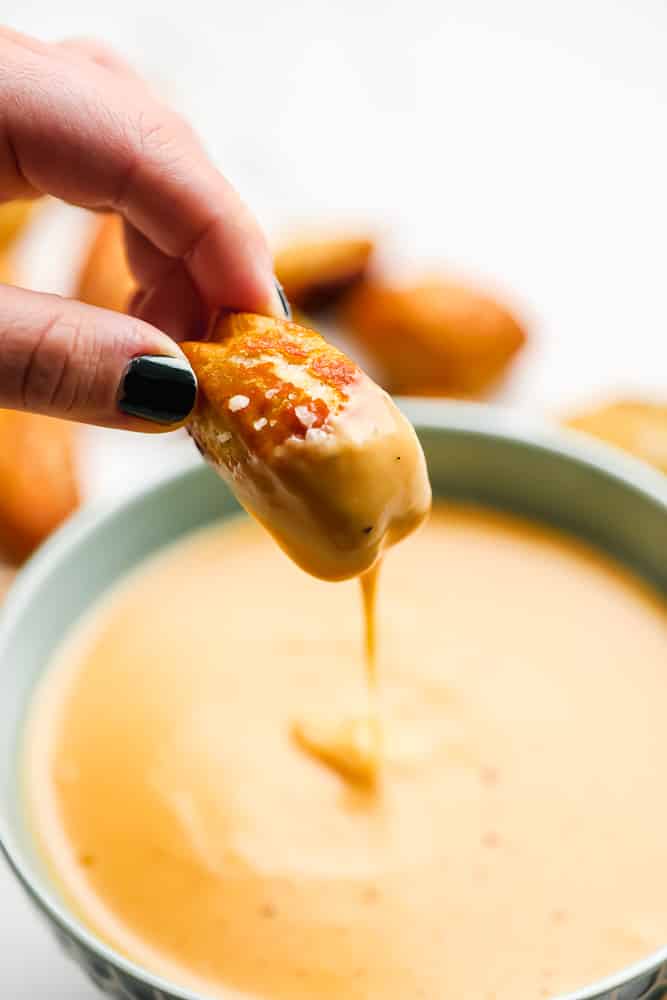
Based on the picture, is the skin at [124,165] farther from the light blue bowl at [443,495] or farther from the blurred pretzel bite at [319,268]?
the blurred pretzel bite at [319,268]

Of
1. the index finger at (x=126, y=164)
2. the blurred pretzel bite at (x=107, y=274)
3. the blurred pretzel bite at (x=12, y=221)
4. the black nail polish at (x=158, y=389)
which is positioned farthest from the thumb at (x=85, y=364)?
the blurred pretzel bite at (x=12, y=221)

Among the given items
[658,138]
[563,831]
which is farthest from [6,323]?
[658,138]

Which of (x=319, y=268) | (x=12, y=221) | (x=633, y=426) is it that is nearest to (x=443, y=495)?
(x=633, y=426)

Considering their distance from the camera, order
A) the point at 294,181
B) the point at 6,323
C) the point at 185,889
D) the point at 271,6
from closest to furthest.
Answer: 1. the point at 6,323
2. the point at 185,889
3. the point at 294,181
4. the point at 271,6

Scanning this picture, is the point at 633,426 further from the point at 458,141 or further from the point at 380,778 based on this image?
the point at 458,141

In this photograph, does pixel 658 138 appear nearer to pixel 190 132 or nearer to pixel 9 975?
pixel 190 132

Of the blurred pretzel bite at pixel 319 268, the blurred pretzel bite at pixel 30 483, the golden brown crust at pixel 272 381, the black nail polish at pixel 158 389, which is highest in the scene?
the golden brown crust at pixel 272 381
